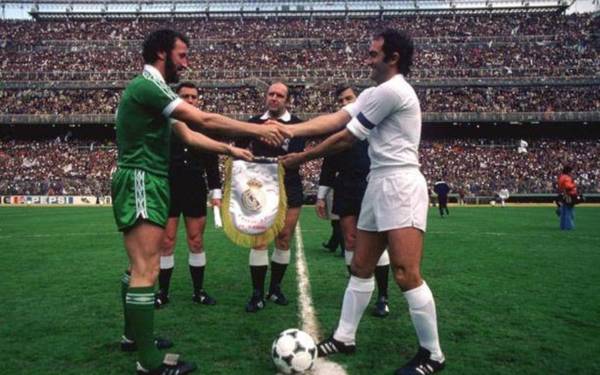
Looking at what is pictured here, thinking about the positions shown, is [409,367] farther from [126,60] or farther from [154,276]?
[126,60]

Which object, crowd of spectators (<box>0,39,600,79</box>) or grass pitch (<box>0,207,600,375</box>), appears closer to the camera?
grass pitch (<box>0,207,600,375</box>)

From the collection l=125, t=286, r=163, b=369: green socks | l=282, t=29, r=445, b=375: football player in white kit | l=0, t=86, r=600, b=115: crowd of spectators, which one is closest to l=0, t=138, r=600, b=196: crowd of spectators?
l=0, t=86, r=600, b=115: crowd of spectators

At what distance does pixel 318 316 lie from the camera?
521 cm

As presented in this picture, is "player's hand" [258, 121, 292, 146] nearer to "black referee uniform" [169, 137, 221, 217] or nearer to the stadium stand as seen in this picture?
"black referee uniform" [169, 137, 221, 217]

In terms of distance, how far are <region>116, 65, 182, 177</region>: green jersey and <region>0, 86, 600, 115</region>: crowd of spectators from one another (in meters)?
40.9

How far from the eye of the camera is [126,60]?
50.2m

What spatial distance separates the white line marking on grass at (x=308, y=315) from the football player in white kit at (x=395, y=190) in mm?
233

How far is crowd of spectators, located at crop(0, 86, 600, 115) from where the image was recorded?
Result: 44094mm

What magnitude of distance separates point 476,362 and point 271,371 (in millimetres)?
1575

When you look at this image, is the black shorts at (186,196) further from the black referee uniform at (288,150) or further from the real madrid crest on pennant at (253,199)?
the real madrid crest on pennant at (253,199)

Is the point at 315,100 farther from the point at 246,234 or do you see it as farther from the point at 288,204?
the point at 246,234

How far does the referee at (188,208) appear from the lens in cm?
583

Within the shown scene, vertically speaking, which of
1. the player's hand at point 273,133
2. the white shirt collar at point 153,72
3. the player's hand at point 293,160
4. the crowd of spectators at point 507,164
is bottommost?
the player's hand at point 293,160

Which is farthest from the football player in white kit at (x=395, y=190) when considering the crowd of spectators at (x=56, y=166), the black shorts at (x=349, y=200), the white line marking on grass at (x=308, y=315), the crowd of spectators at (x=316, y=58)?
the crowd of spectators at (x=316, y=58)
